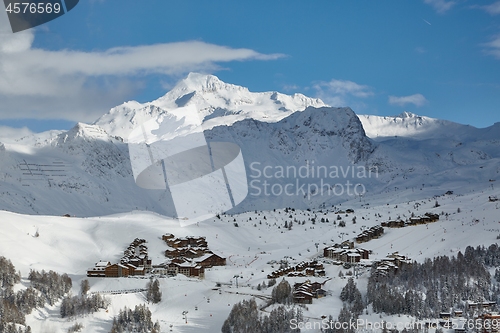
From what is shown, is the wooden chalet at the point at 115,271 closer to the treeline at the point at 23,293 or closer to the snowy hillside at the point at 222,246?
the snowy hillside at the point at 222,246

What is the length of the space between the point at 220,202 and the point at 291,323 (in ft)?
419

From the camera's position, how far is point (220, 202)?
17700 cm

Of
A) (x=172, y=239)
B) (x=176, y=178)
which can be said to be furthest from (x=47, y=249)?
(x=176, y=178)

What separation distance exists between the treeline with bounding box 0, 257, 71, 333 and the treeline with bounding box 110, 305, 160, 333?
6.54 meters

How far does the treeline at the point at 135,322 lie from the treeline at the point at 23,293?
654cm

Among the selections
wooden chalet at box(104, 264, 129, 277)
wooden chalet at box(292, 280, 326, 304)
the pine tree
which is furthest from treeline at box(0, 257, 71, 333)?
wooden chalet at box(292, 280, 326, 304)

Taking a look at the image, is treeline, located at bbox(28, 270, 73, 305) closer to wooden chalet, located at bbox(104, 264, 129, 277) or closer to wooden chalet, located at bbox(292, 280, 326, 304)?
wooden chalet, located at bbox(104, 264, 129, 277)

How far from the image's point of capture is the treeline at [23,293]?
47.6 m

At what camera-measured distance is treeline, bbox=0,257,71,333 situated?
4756 cm

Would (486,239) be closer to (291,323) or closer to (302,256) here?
(302,256)

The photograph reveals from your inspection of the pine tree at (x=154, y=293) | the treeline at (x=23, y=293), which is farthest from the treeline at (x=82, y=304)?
the pine tree at (x=154, y=293)

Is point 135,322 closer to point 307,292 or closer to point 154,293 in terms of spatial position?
point 154,293

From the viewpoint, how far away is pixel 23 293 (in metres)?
51.9

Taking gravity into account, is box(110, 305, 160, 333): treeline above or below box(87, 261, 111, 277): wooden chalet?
below
